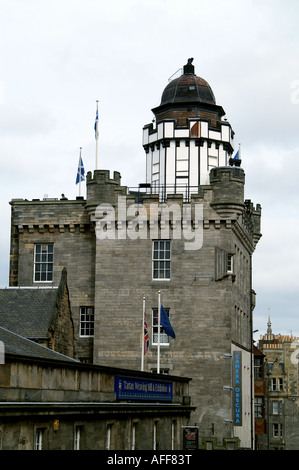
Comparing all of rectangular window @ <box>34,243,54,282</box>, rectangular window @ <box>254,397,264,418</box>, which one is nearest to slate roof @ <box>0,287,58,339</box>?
rectangular window @ <box>34,243,54,282</box>

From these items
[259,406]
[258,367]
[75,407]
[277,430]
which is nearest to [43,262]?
[75,407]

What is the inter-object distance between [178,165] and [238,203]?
15500mm

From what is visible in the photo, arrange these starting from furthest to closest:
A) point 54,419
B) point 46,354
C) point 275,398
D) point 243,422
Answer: point 275,398, point 243,422, point 46,354, point 54,419

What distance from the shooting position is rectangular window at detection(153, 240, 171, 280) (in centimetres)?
5012

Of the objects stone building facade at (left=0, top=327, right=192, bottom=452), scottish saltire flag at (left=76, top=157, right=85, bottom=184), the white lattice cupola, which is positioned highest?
the white lattice cupola

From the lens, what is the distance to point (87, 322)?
51250mm

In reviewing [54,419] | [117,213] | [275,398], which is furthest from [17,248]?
[275,398]

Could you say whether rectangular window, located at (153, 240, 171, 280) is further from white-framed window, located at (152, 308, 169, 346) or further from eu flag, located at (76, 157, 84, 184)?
eu flag, located at (76, 157, 84, 184)

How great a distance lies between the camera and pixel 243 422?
53531 mm

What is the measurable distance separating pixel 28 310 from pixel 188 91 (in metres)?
30.4

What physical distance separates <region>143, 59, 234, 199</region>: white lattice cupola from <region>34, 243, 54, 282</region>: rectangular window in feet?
40.3

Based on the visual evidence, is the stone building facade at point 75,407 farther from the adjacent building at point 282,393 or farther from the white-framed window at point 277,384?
the white-framed window at point 277,384

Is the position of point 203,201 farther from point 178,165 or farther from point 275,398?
point 275,398

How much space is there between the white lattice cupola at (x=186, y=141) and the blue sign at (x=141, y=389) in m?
25.2
